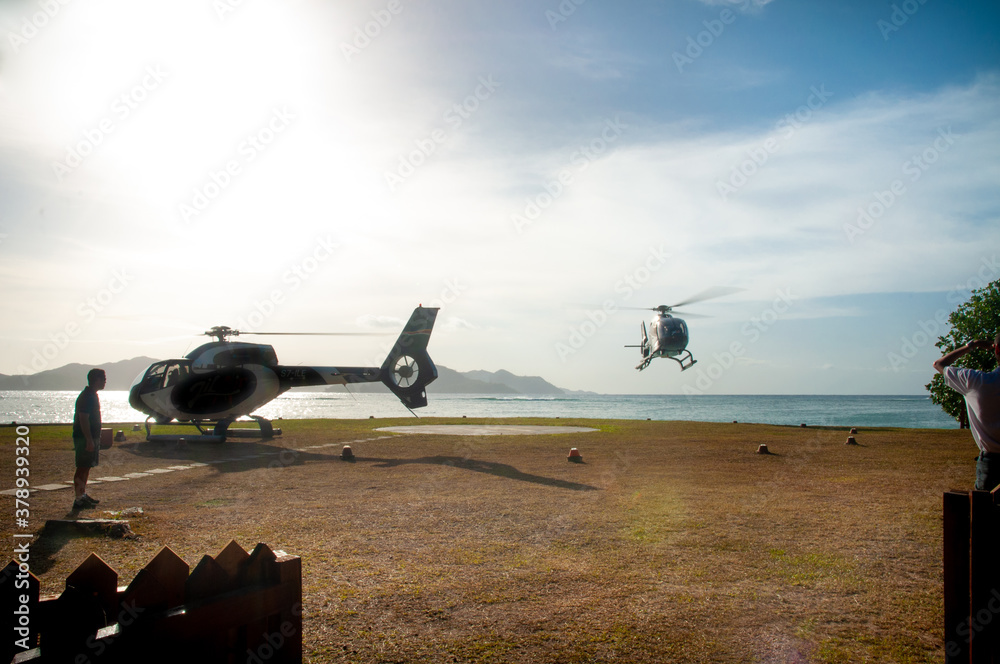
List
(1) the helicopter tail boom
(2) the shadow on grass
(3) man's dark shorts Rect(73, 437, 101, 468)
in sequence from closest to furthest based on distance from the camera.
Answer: (3) man's dark shorts Rect(73, 437, 101, 468) → (2) the shadow on grass → (1) the helicopter tail boom

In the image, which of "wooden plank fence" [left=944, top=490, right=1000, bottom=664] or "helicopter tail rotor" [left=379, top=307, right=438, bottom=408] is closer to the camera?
"wooden plank fence" [left=944, top=490, right=1000, bottom=664]

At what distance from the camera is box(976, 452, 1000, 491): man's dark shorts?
588cm

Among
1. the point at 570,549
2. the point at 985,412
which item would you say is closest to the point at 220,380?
the point at 570,549

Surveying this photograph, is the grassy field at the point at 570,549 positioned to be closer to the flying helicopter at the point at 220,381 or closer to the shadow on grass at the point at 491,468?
the shadow on grass at the point at 491,468

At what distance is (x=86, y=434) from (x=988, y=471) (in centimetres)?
1227

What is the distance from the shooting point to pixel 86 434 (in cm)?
976

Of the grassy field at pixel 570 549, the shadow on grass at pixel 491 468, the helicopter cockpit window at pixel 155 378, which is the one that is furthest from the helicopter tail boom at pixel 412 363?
the grassy field at pixel 570 549

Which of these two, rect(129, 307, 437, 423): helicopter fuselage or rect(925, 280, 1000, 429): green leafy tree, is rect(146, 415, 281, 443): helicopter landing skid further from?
rect(925, 280, 1000, 429): green leafy tree

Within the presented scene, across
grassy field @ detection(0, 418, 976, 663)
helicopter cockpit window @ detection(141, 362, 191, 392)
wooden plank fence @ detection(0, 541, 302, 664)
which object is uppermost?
helicopter cockpit window @ detection(141, 362, 191, 392)

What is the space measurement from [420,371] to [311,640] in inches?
881

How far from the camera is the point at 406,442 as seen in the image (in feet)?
72.5

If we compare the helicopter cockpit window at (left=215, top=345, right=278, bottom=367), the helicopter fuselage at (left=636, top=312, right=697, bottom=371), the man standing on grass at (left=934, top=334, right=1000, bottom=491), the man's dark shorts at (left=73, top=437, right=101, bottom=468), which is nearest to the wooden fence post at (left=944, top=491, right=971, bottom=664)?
the man standing on grass at (left=934, top=334, right=1000, bottom=491)

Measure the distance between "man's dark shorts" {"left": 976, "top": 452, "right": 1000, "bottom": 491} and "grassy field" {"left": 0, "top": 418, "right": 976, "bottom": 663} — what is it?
3.91ft

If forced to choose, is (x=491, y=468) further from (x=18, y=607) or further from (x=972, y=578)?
(x=18, y=607)
